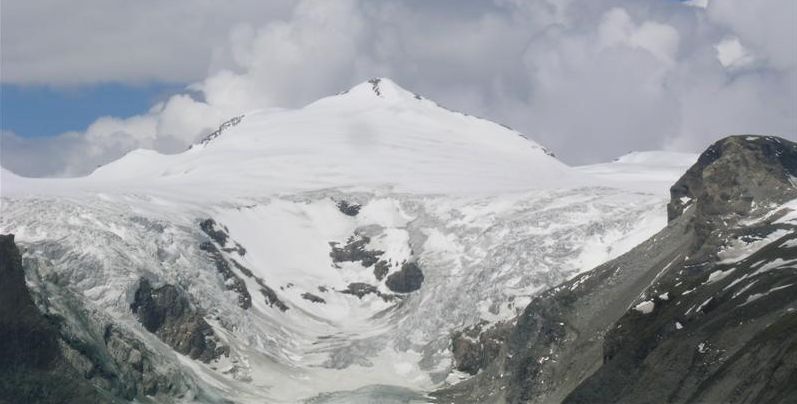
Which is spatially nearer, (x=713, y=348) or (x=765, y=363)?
(x=765, y=363)

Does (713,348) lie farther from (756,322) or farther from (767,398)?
(767,398)

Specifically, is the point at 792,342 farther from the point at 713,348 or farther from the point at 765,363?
the point at 713,348

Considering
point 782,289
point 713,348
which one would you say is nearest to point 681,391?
point 713,348

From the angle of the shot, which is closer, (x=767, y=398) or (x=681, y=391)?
(x=767, y=398)

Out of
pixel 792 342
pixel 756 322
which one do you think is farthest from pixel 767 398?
pixel 756 322

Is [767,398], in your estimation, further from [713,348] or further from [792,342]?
[713,348]

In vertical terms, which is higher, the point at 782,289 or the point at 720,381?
the point at 782,289

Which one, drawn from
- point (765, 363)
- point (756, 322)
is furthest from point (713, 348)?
point (765, 363)

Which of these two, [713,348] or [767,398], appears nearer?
[767,398]
